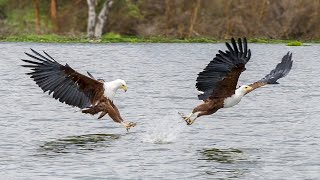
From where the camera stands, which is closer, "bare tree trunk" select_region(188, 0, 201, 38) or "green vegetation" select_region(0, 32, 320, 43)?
"green vegetation" select_region(0, 32, 320, 43)

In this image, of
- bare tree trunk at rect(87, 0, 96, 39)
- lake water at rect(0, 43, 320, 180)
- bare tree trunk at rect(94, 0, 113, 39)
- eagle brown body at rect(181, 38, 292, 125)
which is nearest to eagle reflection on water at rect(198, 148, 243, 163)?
lake water at rect(0, 43, 320, 180)

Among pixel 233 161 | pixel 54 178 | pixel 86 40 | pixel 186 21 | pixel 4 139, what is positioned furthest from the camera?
pixel 186 21

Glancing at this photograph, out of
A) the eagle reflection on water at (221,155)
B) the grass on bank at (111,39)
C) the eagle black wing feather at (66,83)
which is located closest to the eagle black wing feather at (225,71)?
the eagle reflection on water at (221,155)

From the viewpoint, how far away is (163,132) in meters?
18.7

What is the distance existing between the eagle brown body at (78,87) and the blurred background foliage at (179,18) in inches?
1782

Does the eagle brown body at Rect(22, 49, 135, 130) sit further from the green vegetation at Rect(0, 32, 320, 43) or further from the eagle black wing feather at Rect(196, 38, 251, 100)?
the green vegetation at Rect(0, 32, 320, 43)

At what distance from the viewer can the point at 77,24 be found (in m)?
67.3

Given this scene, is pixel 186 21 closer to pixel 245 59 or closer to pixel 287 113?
pixel 287 113

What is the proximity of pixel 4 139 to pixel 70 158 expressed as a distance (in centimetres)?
238

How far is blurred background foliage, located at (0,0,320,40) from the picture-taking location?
65.0 meters

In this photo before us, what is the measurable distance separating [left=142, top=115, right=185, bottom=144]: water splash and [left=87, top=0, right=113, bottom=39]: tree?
139 feet

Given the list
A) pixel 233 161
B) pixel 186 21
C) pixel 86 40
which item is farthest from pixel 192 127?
pixel 186 21

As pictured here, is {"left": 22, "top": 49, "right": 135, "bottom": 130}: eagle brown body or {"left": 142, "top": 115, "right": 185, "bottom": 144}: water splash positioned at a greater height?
{"left": 22, "top": 49, "right": 135, "bottom": 130}: eagle brown body

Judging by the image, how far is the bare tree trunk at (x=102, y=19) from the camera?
207ft
